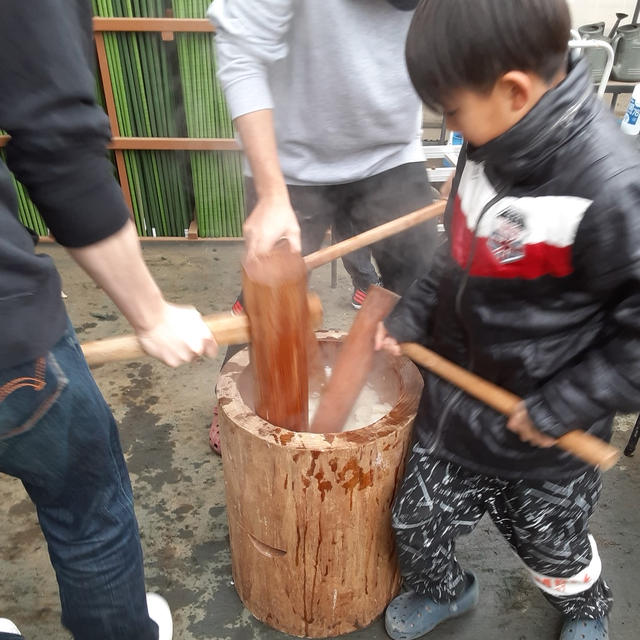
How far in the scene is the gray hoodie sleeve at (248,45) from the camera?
71.9 inches

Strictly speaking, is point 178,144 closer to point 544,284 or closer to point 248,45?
point 248,45

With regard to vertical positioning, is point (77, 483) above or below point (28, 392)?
below

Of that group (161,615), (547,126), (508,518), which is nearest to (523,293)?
(547,126)

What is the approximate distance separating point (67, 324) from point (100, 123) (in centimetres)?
42

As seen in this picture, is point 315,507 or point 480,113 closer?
point 480,113

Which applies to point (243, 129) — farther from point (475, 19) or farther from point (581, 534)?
point (581, 534)

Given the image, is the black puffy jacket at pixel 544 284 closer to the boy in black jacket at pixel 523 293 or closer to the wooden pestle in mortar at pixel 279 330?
the boy in black jacket at pixel 523 293

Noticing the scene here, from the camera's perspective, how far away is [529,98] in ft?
3.96

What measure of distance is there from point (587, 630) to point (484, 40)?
172 centimetres

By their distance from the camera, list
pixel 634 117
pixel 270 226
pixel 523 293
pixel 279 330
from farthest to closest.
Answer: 1. pixel 634 117
2. pixel 270 226
3. pixel 279 330
4. pixel 523 293

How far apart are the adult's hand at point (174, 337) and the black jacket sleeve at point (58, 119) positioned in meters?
0.27

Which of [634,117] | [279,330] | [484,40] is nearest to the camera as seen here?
[484,40]

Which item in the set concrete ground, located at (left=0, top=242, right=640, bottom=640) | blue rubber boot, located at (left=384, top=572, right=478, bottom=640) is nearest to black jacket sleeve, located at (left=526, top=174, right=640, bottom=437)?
blue rubber boot, located at (left=384, top=572, right=478, bottom=640)

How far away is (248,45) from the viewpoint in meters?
1.86
